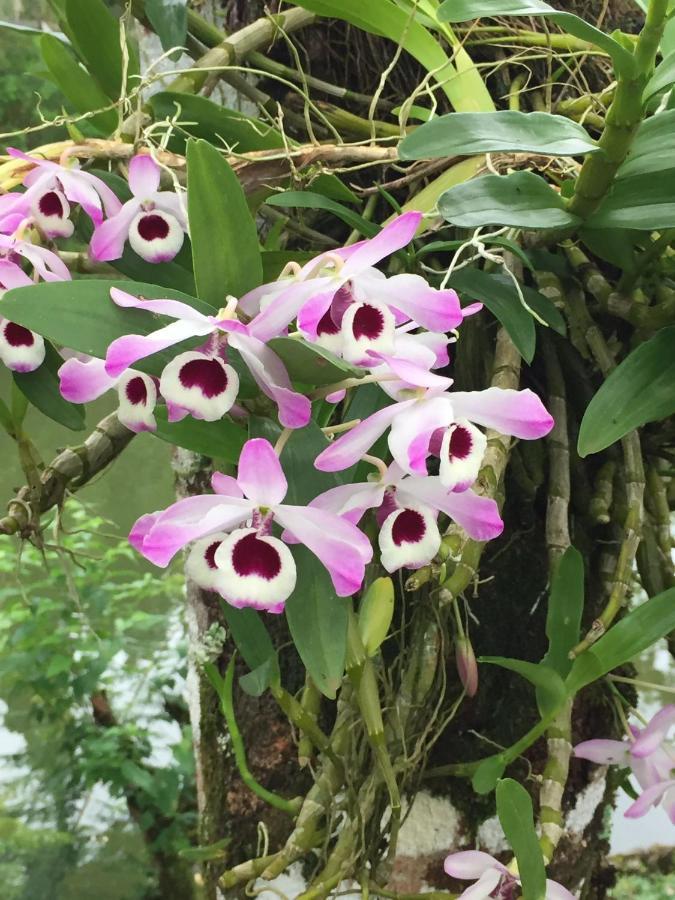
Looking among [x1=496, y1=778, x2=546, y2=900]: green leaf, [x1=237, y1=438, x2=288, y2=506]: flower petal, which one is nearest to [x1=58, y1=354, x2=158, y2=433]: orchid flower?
[x1=237, y1=438, x2=288, y2=506]: flower petal

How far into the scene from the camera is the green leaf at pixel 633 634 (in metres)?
0.57

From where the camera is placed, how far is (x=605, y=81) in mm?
899

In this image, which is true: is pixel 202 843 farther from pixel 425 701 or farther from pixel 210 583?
pixel 210 583

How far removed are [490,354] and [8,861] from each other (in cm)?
199

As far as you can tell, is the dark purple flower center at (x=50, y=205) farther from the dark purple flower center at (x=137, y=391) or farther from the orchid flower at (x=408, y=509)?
the orchid flower at (x=408, y=509)

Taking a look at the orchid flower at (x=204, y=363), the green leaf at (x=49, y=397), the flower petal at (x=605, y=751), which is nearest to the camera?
the orchid flower at (x=204, y=363)

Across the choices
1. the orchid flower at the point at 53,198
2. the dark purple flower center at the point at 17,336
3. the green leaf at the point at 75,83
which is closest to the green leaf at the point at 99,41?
the green leaf at the point at 75,83

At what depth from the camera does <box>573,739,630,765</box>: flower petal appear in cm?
71

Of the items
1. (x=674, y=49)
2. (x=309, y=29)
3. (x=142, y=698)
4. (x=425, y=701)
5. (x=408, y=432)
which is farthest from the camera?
(x=142, y=698)

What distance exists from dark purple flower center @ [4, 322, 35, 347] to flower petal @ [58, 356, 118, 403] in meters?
0.11

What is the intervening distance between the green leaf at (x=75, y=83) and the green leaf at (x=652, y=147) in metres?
0.48

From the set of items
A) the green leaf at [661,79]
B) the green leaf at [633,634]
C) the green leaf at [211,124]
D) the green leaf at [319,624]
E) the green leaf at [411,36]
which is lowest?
the green leaf at [633,634]

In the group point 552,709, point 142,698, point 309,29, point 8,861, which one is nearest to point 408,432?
point 552,709

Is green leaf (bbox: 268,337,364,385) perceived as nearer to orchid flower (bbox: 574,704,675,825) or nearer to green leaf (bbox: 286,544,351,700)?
green leaf (bbox: 286,544,351,700)
